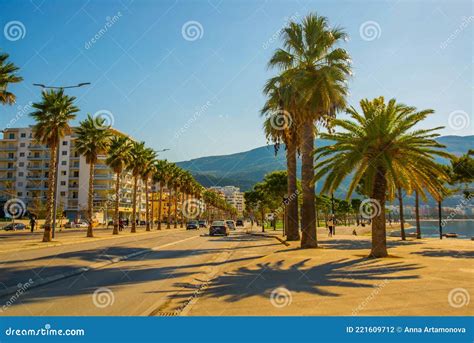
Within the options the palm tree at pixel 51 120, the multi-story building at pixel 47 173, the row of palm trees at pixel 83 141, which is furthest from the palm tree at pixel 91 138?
the multi-story building at pixel 47 173

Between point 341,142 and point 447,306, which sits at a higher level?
point 341,142

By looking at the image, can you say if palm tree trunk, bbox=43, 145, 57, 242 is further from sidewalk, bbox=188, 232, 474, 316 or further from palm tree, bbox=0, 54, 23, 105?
sidewalk, bbox=188, 232, 474, 316

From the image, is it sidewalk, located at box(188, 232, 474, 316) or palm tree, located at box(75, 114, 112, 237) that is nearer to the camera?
sidewalk, located at box(188, 232, 474, 316)

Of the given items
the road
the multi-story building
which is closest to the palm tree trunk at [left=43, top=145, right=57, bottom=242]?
the road

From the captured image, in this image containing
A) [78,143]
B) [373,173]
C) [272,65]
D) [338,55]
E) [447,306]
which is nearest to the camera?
[447,306]

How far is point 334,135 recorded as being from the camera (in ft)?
63.0

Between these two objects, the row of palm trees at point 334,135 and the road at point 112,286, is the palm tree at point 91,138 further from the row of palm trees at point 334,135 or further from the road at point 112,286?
the road at point 112,286

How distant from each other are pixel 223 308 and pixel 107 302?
259 cm

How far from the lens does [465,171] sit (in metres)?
31.8

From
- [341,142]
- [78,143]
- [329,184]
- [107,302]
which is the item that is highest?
[78,143]

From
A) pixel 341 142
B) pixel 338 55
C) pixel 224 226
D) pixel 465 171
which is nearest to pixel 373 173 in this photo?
pixel 341 142

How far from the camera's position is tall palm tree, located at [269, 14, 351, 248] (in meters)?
22.9

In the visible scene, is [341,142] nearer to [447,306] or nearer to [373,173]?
[373,173]

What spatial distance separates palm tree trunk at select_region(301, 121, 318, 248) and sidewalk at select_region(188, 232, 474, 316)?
28.8 feet
